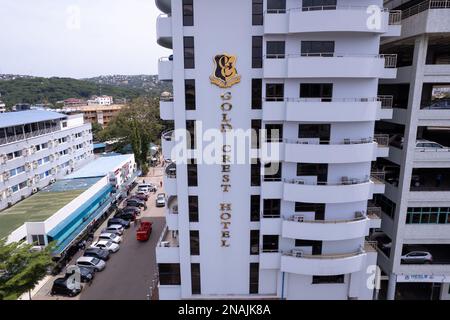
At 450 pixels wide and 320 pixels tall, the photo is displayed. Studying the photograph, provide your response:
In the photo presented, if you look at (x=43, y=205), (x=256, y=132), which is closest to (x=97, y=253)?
(x=43, y=205)

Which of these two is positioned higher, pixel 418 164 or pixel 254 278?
pixel 418 164

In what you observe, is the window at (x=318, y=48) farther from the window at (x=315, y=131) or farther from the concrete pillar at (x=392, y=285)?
the concrete pillar at (x=392, y=285)

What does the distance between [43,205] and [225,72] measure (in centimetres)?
2661

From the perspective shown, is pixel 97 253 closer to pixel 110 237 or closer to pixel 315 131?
pixel 110 237

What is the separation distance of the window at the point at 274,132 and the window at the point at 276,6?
250 inches

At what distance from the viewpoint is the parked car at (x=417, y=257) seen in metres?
20.9

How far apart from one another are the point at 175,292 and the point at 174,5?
711 inches

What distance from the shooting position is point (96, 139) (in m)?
81.4

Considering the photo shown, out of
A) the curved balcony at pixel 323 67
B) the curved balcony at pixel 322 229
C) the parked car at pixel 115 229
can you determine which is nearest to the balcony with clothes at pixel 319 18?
the curved balcony at pixel 323 67

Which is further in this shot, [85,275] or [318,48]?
[85,275]

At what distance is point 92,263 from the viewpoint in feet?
→ 86.3
